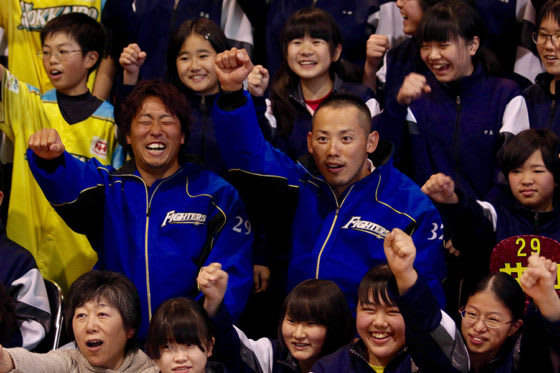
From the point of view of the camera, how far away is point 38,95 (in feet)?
17.2

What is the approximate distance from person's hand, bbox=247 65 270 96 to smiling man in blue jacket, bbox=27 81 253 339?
1.21 feet

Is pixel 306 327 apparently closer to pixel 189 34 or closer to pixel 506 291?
pixel 506 291

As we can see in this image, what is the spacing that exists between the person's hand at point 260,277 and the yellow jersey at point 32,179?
0.85 m

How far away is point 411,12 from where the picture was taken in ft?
18.5

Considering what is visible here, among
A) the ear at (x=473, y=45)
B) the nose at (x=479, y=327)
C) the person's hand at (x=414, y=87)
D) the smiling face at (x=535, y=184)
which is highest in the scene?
the ear at (x=473, y=45)

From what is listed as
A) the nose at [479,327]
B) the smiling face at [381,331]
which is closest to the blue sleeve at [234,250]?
the smiling face at [381,331]

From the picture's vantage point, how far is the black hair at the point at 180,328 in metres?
3.95

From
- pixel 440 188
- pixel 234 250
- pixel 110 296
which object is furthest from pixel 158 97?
pixel 440 188

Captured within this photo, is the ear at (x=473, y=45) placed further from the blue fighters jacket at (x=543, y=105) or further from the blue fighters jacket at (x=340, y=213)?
the blue fighters jacket at (x=340, y=213)

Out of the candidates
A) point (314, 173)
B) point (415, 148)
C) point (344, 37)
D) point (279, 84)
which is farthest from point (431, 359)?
point (344, 37)

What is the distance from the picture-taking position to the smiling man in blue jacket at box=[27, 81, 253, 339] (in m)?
4.48

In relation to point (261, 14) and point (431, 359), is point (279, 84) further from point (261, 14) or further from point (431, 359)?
point (431, 359)

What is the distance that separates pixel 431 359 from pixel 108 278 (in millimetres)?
1445

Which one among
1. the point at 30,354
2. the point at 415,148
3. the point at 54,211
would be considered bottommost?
the point at 30,354
